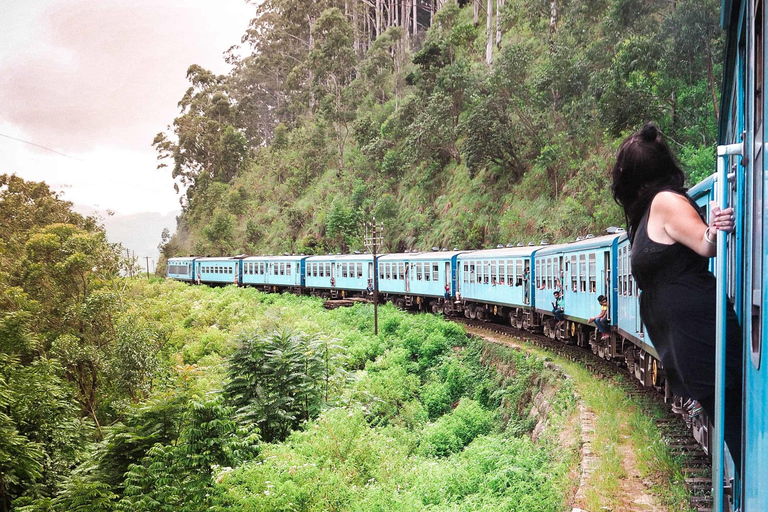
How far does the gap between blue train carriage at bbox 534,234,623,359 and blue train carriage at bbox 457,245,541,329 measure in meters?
0.51

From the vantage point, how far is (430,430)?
44.5ft

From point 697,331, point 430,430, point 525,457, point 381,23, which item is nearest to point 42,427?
point 430,430

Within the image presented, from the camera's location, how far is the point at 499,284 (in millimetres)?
19594

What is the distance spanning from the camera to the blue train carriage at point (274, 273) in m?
A: 36.8

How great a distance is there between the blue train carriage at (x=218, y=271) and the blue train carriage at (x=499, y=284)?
23978 millimetres

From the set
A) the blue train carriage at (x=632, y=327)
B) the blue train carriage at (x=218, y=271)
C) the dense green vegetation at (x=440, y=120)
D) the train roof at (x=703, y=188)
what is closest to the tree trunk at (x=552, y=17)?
the dense green vegetation at (x=440, y=120)

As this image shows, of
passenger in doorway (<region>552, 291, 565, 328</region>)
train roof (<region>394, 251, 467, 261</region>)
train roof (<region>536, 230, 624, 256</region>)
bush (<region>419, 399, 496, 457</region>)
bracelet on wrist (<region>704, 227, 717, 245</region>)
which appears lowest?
bush (<region>419, 399, 496, 457</region>)

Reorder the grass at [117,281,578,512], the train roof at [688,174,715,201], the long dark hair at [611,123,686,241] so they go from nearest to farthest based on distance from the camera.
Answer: the long dark hair at [611,123,686,241] < the train roof at [688,174,715,201] < the grass at [117,281,578,512]

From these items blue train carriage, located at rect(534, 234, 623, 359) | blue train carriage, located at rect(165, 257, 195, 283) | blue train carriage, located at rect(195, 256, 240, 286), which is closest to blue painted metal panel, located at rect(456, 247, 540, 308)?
blue train carriage, located at rect(534, 234, 623, 359)

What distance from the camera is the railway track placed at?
6.35 metres

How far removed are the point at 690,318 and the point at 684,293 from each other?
9cm

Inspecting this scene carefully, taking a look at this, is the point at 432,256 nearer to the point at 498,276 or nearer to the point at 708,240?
the point at 498,276

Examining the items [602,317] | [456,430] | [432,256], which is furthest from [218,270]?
[602,317]

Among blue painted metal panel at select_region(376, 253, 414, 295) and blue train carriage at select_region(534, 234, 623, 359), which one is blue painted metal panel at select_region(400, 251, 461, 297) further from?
blue train carriage at select_region(534, 234, 623, 359)
